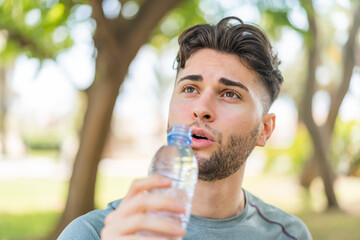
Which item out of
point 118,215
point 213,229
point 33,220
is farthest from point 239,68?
point 33,220

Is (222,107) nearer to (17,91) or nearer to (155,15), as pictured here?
(155,15)

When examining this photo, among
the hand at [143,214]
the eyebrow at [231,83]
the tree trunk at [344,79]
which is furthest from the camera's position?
the tree trunk at [344,79]

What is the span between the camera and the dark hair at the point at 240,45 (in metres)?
2.27

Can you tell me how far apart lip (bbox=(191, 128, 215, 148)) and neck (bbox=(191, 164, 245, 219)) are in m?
0.27

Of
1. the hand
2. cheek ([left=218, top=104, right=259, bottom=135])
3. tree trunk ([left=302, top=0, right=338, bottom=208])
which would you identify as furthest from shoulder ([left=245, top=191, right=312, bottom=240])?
tree trunk ([left=302, top=0, right=338, bottom=208])

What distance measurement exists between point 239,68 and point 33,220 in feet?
27.8

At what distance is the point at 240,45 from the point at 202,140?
635 mm

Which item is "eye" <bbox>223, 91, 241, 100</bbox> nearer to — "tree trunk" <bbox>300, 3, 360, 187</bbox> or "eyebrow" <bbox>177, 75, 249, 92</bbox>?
"eyebrow" <bbox>177, 75, 249, 92</bbox>

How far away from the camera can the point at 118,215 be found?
48.1 inches

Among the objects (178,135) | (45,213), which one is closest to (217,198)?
(178,135)

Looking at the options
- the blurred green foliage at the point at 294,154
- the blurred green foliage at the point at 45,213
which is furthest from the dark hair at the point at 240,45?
the blurred green foliage at the point at 294,154

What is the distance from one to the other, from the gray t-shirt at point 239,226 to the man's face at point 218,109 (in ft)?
0.80

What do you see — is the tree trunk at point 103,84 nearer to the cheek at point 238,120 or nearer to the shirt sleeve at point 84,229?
the cheek at point 238,120

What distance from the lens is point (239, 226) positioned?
7.27 feet
